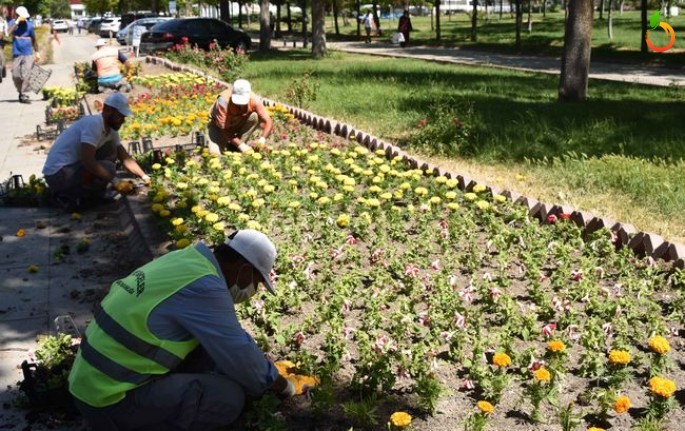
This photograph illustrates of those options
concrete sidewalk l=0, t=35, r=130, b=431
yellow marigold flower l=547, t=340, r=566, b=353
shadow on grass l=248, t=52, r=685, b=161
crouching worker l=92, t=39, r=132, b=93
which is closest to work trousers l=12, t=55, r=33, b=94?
crouching worker l=92, t=39, r=132, b=93

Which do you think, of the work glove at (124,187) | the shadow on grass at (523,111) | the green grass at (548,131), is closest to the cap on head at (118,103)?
the work glove at (124,187)

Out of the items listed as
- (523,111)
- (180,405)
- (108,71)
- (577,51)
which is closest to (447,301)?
(180,405)

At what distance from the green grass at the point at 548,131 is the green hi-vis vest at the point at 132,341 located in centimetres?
423

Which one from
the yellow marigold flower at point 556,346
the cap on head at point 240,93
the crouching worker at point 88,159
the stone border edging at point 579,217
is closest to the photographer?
the yellow marigold flower at point 556,346

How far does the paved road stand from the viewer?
64.0ft

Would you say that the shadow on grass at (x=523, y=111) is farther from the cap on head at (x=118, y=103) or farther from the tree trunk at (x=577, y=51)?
the cap on head at (x=118, y=103)

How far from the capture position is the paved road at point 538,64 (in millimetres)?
19516

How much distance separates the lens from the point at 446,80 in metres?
16.2

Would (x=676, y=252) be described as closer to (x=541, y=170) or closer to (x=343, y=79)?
(x=541, y=170)

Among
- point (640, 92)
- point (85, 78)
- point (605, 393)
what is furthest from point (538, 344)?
point (85, 78)

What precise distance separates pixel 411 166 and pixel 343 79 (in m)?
9.06

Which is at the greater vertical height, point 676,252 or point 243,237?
point 243,237

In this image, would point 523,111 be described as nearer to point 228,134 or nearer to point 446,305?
point 228,134

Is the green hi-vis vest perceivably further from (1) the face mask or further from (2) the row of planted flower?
(2) the row of planted flower
